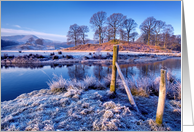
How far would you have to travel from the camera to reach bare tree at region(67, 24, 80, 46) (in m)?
34.5

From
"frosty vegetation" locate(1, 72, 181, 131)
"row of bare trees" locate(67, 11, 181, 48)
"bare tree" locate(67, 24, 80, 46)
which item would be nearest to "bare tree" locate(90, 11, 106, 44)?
"row of bare trees" locate(67, 11, 181, 48)

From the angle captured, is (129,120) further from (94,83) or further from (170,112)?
(94,83)

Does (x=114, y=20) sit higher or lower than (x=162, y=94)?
higher

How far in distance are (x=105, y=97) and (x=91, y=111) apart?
3.79 feet

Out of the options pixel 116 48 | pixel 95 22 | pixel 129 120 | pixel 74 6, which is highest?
pixel 95 22

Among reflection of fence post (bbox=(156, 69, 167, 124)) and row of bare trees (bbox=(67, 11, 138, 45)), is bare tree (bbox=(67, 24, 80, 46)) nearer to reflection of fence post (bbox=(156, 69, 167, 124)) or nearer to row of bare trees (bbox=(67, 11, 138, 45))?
row of bare trees (bbox=(67, 11, 138, 45))

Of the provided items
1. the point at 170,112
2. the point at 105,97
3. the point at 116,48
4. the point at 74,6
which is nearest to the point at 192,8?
the point at 116,48

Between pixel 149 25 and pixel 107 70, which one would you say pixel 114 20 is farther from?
pixel 107 70

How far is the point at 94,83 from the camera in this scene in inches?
219

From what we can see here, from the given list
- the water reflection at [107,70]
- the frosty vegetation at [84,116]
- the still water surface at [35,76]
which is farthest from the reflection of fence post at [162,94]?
the water reflection at [107,70]

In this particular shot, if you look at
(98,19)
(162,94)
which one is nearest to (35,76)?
(162,94)

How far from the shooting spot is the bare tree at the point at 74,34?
34531mm

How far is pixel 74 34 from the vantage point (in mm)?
35156

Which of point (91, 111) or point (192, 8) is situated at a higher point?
point (192, 8)
